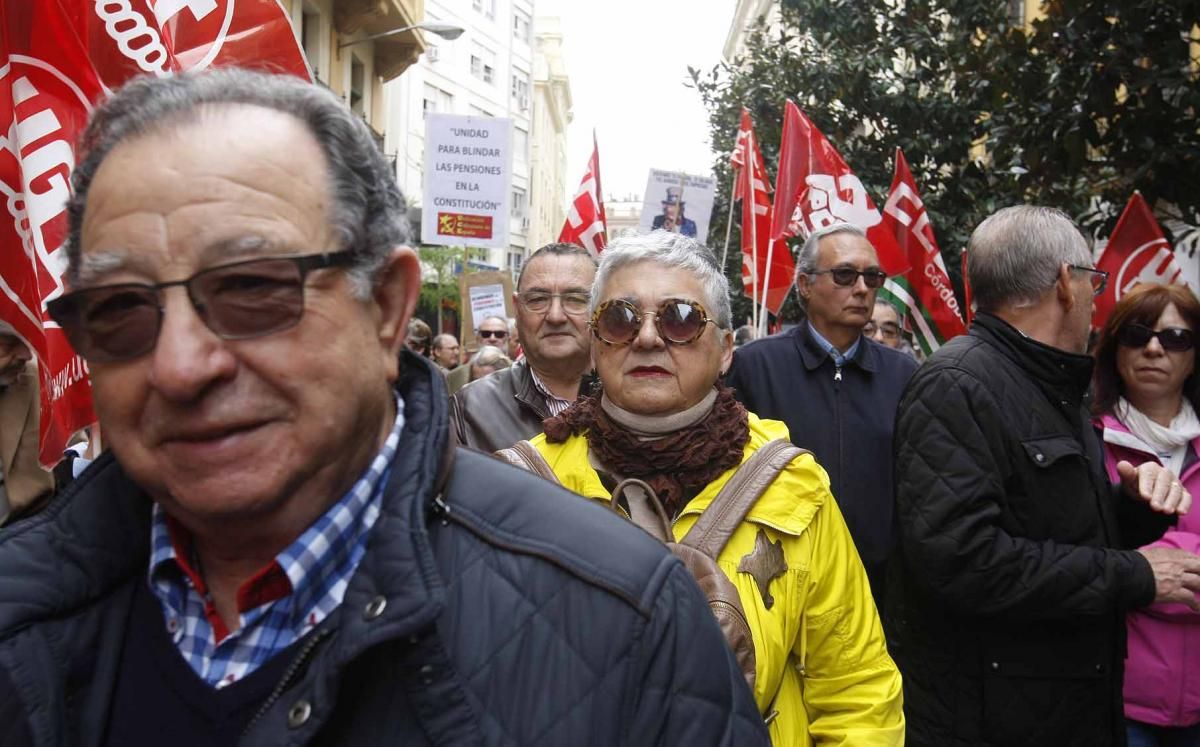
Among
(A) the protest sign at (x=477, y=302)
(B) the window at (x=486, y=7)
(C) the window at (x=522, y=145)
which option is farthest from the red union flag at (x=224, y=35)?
(C) the window at (x=522, y=145)

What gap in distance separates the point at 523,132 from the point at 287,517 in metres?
58.7

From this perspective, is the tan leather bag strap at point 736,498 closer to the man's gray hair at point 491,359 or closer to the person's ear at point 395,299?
the person's ear at point 395,299

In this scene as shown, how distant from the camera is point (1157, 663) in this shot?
133 inches

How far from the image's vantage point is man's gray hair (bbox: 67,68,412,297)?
142 cm

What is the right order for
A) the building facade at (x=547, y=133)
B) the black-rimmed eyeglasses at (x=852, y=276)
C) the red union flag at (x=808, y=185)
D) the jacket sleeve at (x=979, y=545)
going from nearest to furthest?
the jacket sleeve at (x=979, y=545)
the black-rimmed eyeglasses at (x=852, y=276)
the red union flag at (x=808, y=185)
the building facade at (x=547, y=133)

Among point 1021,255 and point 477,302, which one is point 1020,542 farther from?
point 477,302

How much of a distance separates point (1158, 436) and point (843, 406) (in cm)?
111

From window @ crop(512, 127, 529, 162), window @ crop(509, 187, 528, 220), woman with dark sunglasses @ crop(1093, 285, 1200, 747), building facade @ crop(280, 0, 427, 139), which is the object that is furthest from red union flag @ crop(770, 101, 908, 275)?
window @ crop(512, 127, 529, 162)

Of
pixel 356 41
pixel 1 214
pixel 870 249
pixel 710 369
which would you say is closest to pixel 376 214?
pixel 710 369

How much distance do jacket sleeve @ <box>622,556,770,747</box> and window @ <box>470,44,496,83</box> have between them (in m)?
48.8

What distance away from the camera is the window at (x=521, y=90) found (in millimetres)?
56031

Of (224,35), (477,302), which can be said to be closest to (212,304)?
(224,35)

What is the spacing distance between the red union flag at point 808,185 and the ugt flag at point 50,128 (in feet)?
16.6

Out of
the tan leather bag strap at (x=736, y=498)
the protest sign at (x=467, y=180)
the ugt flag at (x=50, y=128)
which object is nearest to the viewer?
the tan leather bag strap at (x=736, y=498)
